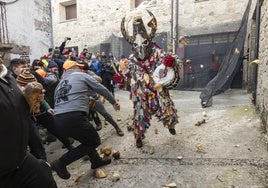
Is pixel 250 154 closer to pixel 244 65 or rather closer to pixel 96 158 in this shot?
pixel 96 158

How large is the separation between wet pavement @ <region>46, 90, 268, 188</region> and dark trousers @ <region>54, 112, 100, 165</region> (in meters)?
0.38

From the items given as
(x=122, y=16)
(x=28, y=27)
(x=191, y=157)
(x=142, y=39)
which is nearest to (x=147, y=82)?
(x=142, y=39)

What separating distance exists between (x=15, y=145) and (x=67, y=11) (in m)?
15.8

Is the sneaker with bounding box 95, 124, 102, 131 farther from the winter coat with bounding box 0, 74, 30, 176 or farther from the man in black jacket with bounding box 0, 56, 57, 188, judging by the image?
the winter coat with bounding box 0, 74, 30, 176

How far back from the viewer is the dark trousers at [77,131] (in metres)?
3.19

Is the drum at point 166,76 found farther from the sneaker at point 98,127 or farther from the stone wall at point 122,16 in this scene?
the stone wall at point 122,16

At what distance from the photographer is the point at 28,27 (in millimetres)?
7598

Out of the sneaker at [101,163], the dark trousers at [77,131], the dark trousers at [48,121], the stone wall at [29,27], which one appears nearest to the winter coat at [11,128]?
the dark trousers at [77,131]

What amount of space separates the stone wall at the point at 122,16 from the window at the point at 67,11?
0.23 meters

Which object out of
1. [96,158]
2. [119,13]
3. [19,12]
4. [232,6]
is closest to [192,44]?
[232,6]

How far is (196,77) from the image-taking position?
1134 cm

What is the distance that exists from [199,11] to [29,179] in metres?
11.3

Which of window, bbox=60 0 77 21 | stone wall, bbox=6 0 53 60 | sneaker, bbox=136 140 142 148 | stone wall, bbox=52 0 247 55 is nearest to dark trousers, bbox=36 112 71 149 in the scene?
sneaker, bbox=136 140 142 148

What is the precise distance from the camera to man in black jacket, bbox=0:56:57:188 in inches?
67.3
